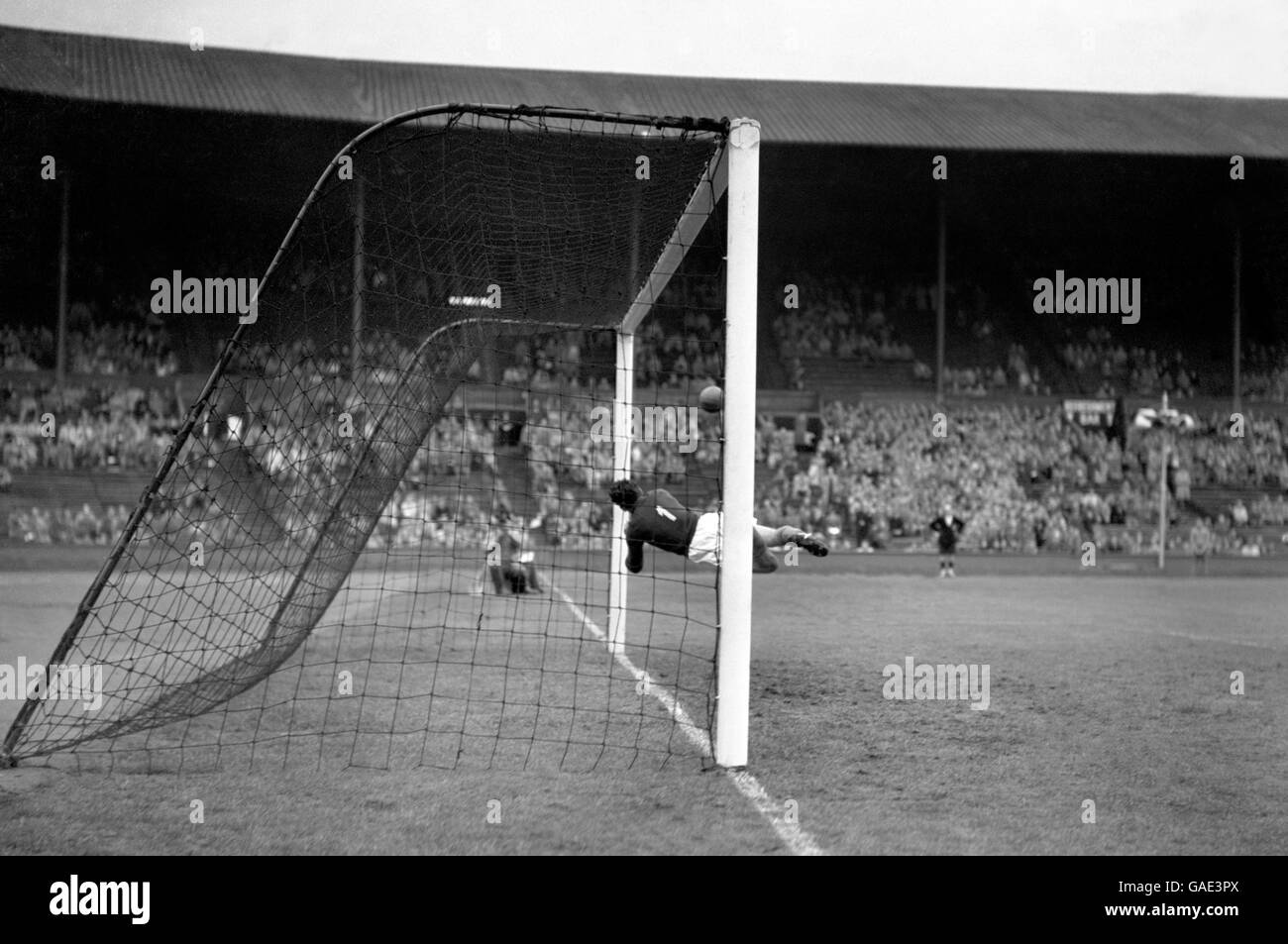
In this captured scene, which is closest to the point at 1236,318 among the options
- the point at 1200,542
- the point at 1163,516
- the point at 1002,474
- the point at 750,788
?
the point at 1200,542

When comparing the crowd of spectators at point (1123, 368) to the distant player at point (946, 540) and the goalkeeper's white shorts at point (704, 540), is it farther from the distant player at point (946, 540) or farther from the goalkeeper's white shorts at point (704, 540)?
the goalkeeper's white shorts at point (704, 540)

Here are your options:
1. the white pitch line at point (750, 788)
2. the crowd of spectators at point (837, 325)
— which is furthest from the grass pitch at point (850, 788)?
the crowd of spectators at point (837, 325)

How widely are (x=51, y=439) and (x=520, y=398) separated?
10232mm

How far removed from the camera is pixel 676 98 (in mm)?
30516

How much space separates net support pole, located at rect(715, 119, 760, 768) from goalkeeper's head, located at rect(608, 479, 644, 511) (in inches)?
79.7

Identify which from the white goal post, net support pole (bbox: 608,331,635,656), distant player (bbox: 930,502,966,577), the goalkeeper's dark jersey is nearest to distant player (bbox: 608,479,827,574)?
the goalkeeper's dark jersey

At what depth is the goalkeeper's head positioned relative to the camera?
28.2ft

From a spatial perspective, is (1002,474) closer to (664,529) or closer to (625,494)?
(664,529)

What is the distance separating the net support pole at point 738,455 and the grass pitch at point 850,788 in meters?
0.39

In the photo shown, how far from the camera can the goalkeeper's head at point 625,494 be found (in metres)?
8.59

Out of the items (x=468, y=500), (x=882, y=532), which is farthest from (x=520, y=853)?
(x=882, y=532)

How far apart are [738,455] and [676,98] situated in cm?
2582

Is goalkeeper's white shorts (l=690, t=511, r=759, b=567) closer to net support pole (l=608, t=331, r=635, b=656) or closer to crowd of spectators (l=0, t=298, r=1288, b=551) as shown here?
net support pole (l=608, t=331, r=635, b=656)
